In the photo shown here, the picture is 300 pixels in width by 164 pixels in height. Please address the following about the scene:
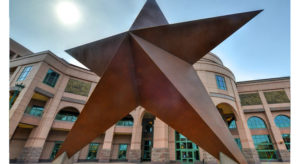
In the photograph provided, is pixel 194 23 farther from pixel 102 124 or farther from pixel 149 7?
pixel 102 124

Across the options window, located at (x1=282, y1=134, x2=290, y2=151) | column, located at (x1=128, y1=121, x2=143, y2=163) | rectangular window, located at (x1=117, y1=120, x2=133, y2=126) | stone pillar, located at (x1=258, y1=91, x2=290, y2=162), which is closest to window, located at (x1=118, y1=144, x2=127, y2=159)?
rectangular window, located at (x1=117, y1=120, x2=133, y2=126)

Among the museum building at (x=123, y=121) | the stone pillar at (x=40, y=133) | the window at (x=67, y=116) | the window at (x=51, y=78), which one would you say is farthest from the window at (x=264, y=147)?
the window at (x=51, y=78)

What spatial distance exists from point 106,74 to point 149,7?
4.81 meters

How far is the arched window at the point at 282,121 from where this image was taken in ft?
69.3

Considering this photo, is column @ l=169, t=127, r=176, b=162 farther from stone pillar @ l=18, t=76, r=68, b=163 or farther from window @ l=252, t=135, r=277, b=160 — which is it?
stone pillar @ l=18, t=76, r=68, b=163

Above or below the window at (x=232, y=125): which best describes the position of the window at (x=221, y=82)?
above

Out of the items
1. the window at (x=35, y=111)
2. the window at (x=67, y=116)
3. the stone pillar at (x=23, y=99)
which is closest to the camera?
the stone pillar at (x=23, y=99)

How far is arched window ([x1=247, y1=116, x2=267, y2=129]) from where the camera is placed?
21750 mm

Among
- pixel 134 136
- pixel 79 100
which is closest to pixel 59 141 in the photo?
pixel 79 100

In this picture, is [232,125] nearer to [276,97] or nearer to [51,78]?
[276,97]

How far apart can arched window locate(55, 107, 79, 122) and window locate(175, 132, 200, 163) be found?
49.0ft


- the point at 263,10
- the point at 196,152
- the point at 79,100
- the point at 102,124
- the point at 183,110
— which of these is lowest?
the point at 196,152

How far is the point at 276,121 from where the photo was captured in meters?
21.5

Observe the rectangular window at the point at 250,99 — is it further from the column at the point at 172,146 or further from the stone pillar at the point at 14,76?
the stone pillar at the point at 14,76
